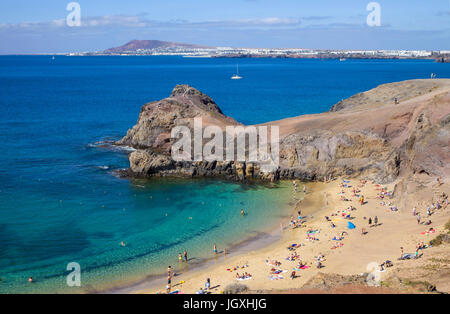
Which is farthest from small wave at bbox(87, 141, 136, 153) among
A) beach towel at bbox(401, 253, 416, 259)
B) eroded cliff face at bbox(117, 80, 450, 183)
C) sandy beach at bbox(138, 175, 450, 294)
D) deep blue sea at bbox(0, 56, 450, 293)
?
beach towel at bbox(401, 253, 416, 259)

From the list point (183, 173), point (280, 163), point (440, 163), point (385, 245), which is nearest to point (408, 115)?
point (440, 163)

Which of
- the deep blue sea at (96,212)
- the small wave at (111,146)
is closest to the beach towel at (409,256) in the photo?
the deep blue sea at (96,212)

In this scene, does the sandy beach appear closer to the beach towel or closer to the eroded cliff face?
the beach towel

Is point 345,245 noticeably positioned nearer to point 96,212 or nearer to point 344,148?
point 344,148

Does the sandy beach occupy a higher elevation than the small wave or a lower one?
lower

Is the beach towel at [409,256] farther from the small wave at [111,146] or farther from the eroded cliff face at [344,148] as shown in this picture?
the small wave at [111,146]

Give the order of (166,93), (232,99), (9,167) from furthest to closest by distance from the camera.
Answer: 1. (166,93)
2. (232,99)
3. (9,167)
